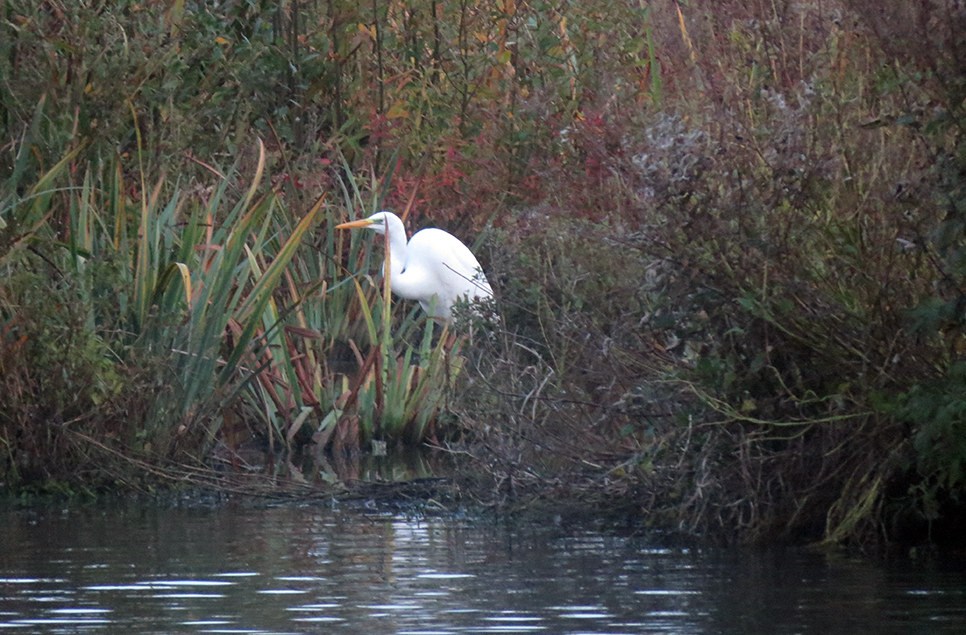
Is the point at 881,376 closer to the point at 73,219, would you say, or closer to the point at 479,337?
the point at 479,337

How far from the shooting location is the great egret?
10.5 m

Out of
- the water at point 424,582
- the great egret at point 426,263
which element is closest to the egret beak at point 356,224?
the great egret at point 426,263

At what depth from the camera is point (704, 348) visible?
6379 millimetres

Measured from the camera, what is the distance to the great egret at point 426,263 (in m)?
10.5

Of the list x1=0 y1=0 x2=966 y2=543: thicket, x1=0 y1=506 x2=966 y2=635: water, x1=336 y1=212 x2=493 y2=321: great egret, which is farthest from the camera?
x1=336 y1=212 x2=493 y2=321: great egret

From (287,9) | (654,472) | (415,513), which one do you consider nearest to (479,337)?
(415,513)

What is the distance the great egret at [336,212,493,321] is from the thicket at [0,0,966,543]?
20 centimetres

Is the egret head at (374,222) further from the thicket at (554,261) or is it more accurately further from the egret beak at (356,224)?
the thicket at (554,261)

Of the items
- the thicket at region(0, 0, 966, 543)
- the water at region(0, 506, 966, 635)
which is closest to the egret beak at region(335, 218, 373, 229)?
the thicket at region(0, 0, 966, 543)

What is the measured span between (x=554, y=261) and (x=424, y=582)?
3.41 meters

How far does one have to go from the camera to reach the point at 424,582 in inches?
227

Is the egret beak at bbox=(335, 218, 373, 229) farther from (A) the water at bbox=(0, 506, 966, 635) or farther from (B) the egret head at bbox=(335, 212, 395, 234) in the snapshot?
(A) the water at bbox=(0, 506, 966, 635)

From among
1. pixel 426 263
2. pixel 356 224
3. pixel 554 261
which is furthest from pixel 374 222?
pixel 554 261

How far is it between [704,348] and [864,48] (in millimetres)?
1220
